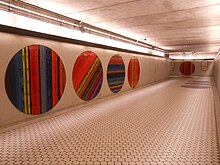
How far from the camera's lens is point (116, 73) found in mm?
7074

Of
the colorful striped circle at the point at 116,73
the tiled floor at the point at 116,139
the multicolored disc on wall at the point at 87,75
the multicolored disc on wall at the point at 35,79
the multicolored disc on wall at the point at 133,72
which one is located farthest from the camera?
the multicolored disc on wall at the point at 133,72

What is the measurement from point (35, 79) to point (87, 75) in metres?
1.89

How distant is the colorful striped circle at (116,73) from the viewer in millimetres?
6645

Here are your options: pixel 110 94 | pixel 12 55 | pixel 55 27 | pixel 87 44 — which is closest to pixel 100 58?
pixel 87 44

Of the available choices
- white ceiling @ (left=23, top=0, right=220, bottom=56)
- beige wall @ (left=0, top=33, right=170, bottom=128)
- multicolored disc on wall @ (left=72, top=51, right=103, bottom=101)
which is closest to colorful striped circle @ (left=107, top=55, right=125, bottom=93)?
beige wall @ (left=0, top=33, right=170, bottom=128)

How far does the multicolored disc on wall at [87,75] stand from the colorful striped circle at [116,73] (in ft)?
2.17

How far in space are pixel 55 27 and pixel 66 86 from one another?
5.22 ft

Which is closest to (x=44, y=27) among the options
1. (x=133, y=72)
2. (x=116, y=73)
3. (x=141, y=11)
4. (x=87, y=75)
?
(x=87, y=75)

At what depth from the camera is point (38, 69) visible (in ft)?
12.6

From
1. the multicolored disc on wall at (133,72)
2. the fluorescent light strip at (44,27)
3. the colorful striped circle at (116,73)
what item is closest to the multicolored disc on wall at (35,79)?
the fluorescent light strip at (44,27)

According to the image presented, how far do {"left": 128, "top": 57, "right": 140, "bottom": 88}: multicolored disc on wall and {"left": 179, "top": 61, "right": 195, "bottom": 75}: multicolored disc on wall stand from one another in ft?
36.3

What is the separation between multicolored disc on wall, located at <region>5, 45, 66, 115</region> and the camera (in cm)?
338

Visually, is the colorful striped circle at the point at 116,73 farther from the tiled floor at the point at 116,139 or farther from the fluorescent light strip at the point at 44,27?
the tiled floor at the point at 116,139

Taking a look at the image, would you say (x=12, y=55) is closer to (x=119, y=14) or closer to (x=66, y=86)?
(x=66, y=86)
